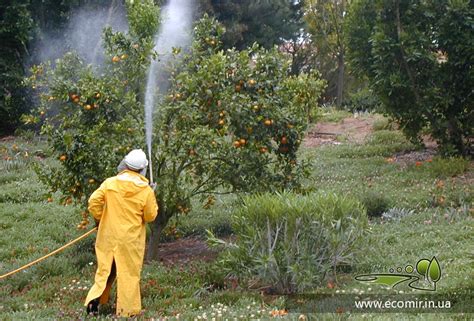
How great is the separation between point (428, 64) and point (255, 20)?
11190 millimetres

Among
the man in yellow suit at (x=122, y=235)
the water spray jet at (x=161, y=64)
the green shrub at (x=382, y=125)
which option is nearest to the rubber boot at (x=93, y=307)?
the man in yellow suit at (x=122, y=235)

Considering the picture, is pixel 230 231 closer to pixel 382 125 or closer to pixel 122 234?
pixel 122 234

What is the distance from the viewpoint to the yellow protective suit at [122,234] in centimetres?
548

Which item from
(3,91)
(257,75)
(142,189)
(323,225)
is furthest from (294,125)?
(3,91)

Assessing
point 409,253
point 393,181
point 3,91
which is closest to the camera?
point 409,253

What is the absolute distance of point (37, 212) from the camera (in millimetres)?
9797

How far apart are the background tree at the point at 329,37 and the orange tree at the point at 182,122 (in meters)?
→ 18.2

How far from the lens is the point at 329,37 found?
26.8 m

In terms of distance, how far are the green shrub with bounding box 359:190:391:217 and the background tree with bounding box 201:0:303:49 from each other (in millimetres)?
11844

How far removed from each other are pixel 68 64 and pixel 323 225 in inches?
142

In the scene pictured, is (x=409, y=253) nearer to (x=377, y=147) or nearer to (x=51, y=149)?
(x=51, y=149)

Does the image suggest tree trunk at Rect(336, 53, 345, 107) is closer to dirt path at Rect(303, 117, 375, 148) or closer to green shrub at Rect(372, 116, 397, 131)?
dirt path at Rect(303, 117, 375, 148)

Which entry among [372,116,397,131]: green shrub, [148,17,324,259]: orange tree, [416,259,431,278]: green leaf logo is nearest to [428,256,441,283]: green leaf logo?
[416,259,431,278]: green leaf logo

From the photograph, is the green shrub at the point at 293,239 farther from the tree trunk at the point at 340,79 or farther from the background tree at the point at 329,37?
the tree trunk at the point at 340,79
